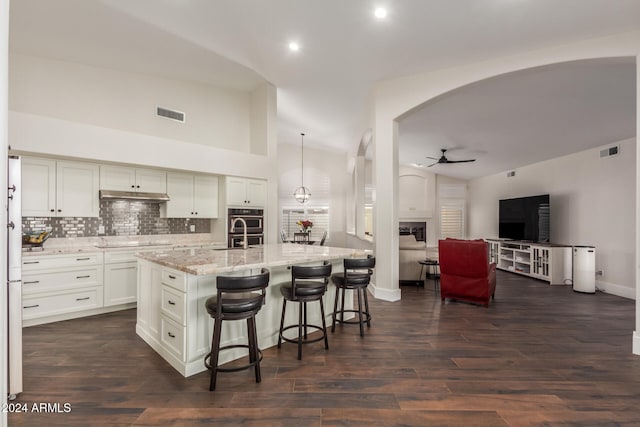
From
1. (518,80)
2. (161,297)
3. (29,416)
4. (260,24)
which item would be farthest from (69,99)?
(518,80)

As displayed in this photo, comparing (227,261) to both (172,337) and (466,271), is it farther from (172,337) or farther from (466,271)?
(466,271)

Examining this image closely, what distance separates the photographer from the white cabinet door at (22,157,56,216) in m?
4.04

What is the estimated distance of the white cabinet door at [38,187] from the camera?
13.3ft

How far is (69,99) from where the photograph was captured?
4.41 metres

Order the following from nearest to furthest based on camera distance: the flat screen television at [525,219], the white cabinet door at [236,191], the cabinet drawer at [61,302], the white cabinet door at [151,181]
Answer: the cabinet drawer at [61,302] < the white cabinet door at [151,181] < the white cabinet door at [236,191] < the flat screen television at [525,219]

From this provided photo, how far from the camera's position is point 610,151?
559cm

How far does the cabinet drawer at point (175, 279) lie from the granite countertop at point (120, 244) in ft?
6.91

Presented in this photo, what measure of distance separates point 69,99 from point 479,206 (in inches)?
413

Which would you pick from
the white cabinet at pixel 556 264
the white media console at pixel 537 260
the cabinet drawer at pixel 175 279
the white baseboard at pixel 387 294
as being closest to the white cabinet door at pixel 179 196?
the cabinet drawer at pixel 175 279

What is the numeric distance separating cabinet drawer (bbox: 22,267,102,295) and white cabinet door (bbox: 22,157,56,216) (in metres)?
0.84

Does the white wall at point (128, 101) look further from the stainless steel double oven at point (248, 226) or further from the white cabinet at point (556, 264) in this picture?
the white cabinet at point (556, 264)

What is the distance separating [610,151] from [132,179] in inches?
317

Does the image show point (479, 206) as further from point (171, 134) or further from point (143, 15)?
point (143, 15)

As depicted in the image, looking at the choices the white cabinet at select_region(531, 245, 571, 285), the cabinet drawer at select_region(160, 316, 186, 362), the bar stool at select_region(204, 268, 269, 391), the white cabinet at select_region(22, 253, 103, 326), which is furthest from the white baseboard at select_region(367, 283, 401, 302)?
the white cabinet at select_region(22, 253, 103, 326)
